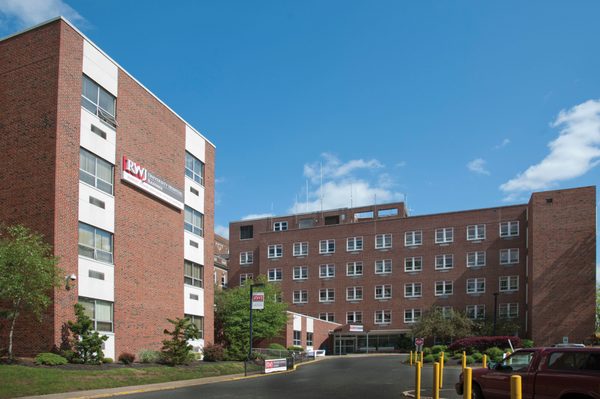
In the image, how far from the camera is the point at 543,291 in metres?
65.3

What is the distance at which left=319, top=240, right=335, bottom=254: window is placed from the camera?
3346 inches

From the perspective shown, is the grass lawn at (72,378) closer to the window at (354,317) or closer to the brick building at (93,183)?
the brick building at (93,183)

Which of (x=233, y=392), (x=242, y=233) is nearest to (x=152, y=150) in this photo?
(x=233, y=392)

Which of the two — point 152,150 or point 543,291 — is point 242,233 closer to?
point 543,291

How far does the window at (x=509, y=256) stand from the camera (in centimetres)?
7412

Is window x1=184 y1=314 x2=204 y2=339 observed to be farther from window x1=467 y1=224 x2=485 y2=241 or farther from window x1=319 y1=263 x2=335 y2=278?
window x1=467 y1=224 x2=485 y2=241

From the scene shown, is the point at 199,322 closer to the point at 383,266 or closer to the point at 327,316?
the point at 383,266

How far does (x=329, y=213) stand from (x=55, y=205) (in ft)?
228

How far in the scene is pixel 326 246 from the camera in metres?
85.5

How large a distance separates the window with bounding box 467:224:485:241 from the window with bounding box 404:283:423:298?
844 cm

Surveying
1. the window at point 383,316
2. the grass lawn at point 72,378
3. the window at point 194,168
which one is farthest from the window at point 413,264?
the grass lawn at point 72,378

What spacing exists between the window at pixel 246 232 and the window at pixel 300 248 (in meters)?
10.7

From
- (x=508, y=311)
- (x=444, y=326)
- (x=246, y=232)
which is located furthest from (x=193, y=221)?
(x=246, y=232)

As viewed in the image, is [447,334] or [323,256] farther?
[323,256]
